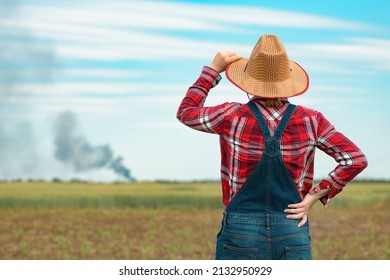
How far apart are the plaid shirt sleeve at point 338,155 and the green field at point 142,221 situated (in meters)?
5.39

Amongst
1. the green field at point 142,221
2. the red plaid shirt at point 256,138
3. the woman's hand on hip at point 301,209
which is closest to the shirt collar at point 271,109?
the red plaid shirt at point 256,138

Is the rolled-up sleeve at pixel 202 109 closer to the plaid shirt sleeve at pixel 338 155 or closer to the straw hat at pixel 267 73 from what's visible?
the straw hat at pixel 267 73

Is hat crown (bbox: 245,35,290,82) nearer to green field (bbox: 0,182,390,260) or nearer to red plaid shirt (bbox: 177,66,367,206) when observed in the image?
red plaid shirt (bbox: 177,66,367,206)

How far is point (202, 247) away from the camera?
9.19 meters

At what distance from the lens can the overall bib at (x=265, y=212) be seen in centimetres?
312

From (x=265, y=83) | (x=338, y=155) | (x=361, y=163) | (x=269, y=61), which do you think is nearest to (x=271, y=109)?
(x=265, y=83)

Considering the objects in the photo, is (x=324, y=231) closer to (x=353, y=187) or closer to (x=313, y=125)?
(x=353, y=187)

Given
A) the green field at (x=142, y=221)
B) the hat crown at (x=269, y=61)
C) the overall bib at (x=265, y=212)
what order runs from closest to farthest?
1. the overall bib at (x=265, y=212)
2. the hat crown at (x=269, y=61)
3. the green field at (x=142, y=221)

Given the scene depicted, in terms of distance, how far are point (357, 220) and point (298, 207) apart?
8499 mm

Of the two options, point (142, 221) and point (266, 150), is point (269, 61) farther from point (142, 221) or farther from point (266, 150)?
point (142, 221)

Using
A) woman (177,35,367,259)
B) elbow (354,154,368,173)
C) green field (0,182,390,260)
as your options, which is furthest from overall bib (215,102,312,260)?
green field (0,182,390,260)

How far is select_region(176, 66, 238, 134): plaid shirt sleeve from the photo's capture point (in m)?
3.15

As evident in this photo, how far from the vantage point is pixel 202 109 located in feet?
10.4
